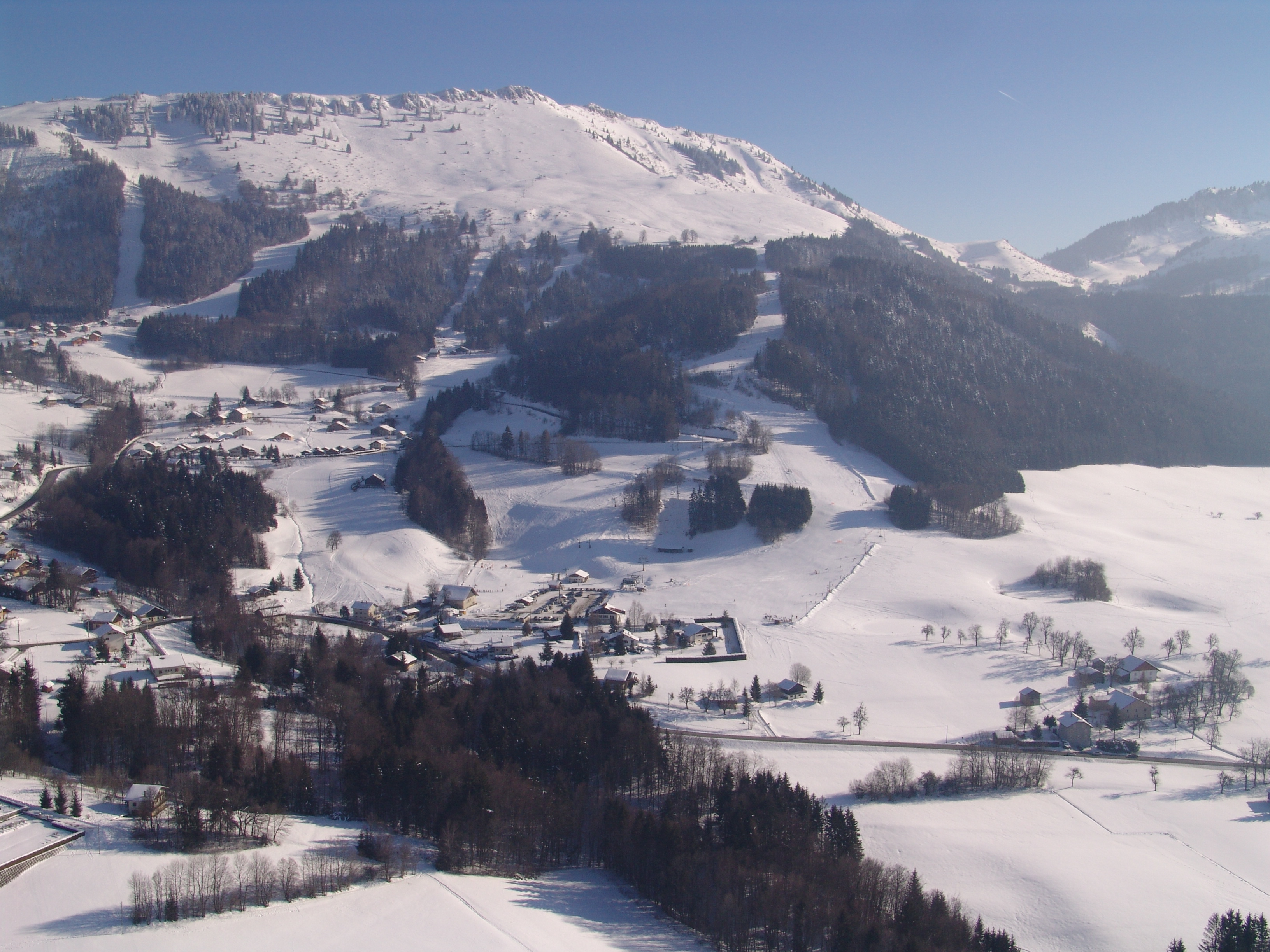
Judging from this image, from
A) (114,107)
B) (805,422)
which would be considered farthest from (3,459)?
(114,107)

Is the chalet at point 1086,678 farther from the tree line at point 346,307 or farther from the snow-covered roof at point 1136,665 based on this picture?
the tree line at point 346,307

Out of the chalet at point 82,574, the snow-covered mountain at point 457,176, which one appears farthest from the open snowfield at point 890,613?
the snow-covered mountain at point 457,176

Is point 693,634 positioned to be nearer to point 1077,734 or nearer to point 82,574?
point 1077,734

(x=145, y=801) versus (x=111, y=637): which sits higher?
(x=111, y=637)

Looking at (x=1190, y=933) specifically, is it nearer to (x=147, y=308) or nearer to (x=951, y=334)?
(x=951, y=334)

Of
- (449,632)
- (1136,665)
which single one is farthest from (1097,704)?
(449,632)

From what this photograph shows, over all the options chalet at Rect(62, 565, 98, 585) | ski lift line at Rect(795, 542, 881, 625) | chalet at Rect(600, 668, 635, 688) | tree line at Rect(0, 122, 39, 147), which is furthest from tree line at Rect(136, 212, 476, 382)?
chalet at Rect(600, 668, 635, 688)

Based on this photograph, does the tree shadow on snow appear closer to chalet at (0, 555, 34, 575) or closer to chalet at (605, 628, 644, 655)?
chalet at (605, 628, 644, 655)
